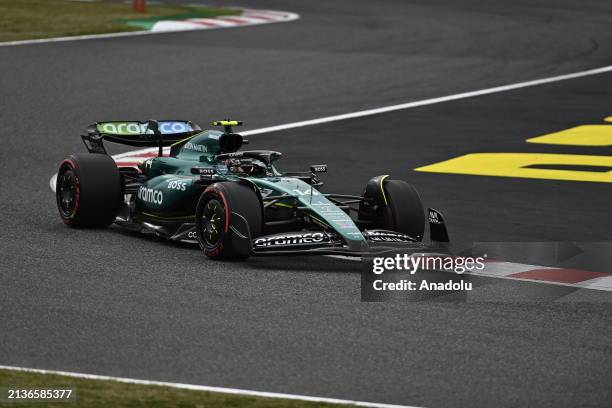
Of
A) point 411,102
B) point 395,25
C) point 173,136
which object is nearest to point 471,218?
point 173,136

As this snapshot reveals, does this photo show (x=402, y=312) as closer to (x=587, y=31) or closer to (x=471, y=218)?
(x=471, y=218)

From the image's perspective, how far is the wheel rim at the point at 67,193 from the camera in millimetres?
12969

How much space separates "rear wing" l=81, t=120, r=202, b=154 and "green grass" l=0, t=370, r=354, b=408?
589 centimetres

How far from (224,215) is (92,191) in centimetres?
182

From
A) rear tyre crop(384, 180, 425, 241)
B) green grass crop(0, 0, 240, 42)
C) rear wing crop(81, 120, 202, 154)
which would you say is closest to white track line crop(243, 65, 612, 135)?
rear wing crop(81, 120, 202, 154)

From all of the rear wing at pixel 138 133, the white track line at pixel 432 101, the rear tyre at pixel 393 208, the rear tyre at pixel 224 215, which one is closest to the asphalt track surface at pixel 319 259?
the rear tyre at pixel 224 215

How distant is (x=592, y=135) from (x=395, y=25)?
11.1 meters

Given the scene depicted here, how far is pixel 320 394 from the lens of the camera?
798 cm

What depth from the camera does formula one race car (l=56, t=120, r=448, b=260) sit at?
11.4 metres

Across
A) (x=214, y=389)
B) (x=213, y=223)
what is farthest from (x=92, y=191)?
(x=214, y=389)

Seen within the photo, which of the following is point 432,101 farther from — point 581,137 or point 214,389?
point 214,389

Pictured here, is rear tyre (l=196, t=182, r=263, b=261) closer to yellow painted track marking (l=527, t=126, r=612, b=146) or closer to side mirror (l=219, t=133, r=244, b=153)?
side mirror (l=219, t=133, r=244, b=153)
